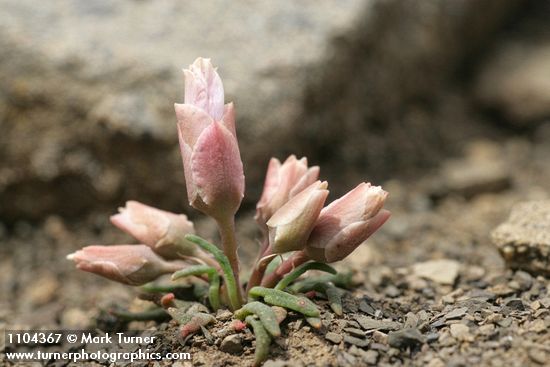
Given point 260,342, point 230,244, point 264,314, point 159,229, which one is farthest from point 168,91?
point 260,342

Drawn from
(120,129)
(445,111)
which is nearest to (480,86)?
(445,111)

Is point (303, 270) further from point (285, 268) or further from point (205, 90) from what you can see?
point (205, 90)

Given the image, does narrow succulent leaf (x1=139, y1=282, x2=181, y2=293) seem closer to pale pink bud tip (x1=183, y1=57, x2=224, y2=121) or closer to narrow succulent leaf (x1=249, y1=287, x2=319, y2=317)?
narrow succulent leaf (x1=249, y1=287, x2=319, y2=317)

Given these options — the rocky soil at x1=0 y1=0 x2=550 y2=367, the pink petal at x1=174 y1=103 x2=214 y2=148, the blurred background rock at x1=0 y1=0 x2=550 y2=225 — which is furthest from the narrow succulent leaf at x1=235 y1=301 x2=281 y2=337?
the blurred background rock at x1=0 y1=0 x2=550 y2=225

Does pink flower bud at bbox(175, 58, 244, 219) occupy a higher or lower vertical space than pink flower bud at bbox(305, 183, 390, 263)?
higher

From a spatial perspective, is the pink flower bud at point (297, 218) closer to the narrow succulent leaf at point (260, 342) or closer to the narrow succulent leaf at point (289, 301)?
the narrow succulent leaf at point (289, 301)

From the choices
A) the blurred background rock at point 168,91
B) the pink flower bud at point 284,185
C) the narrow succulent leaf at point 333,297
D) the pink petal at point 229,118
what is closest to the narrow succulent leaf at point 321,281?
the narrow succulent leaf at point 333,297
